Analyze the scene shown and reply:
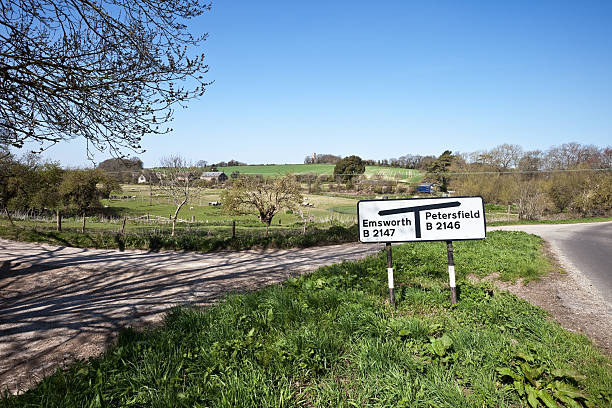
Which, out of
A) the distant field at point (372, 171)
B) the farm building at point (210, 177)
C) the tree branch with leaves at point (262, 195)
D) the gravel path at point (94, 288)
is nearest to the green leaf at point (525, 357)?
the gravel path at point (94, 288)

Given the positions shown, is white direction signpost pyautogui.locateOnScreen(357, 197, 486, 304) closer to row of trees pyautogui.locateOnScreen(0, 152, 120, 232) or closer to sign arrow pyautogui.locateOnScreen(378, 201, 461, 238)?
sign arrow pyautogui.locateOnScreen(378, 201, 461, 238)

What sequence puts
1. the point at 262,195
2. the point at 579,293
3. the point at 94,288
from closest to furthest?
the point at 579,293, the point at 94,288, the point at 262,195

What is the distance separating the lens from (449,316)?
168 inches

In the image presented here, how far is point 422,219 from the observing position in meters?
4.84

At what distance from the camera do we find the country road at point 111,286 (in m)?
5.20

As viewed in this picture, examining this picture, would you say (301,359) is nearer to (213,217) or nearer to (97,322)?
(97,322)

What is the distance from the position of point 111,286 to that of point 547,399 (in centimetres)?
947

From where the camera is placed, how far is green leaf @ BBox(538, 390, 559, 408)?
7.71 ft

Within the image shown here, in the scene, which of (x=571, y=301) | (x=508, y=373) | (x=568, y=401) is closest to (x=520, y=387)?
(x=508, y=373)

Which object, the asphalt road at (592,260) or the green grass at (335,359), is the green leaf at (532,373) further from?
the asphalt road at (592,260)

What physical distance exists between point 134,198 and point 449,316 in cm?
4983

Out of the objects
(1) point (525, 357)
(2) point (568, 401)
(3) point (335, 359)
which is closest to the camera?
(2) point (568, 401)

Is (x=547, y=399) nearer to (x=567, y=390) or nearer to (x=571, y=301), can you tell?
(x=567, y=390)

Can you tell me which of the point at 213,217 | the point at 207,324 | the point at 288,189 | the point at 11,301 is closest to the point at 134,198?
the point at 213,217
